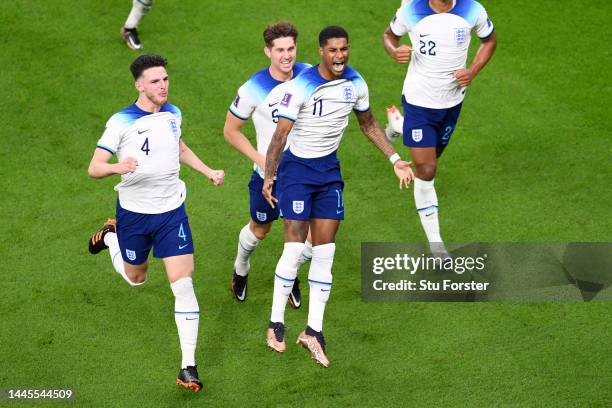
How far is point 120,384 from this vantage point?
33.3 ft

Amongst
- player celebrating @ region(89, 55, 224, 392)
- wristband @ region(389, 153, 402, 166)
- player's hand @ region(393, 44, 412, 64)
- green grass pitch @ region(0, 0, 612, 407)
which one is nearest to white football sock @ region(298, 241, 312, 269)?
green grass pitch @ region(0, 0, 612, 407)

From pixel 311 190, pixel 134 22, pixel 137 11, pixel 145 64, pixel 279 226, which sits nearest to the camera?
pixel 145 64

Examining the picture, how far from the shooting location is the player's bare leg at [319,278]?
1026cm

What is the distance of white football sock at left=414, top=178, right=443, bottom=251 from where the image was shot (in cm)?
1188

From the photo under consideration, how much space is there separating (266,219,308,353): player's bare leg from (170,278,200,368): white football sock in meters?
0.78

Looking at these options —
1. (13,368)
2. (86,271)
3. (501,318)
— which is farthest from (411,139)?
(13,368)

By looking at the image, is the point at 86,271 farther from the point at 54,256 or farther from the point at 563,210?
the point at 563,210

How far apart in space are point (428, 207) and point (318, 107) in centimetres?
229

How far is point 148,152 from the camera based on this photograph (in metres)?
9.91

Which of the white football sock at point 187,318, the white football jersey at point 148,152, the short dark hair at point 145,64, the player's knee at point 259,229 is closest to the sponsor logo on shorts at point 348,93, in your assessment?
the white football jersey at point 148,152

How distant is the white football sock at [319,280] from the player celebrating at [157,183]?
41.0 inches

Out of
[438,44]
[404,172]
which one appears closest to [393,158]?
A: [404,172]

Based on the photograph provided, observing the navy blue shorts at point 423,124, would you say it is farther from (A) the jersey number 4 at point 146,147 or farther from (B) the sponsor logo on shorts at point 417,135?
(A) the jersey number 4 at point 146,147

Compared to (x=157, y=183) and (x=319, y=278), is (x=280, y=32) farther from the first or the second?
(x=319, y=278)
